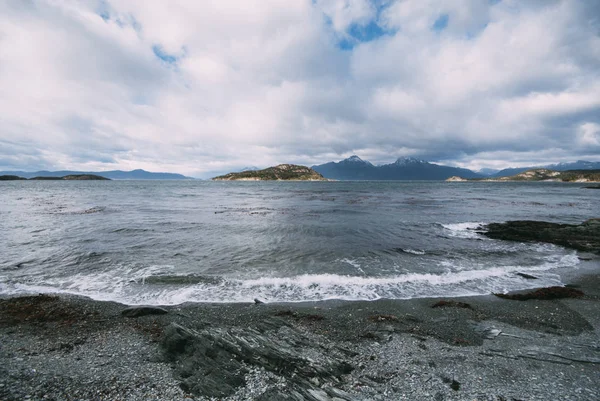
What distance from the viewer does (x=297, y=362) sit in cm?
784

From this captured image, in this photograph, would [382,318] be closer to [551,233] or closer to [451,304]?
[451,304]

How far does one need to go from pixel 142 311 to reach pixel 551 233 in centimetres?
3739

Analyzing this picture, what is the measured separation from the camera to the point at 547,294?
1345cm

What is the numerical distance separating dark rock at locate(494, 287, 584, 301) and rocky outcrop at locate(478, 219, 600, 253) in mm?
13020

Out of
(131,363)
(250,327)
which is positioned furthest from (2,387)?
(250,327)

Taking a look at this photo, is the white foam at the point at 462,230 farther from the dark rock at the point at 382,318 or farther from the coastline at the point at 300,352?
the dark rock at the point at 382,318

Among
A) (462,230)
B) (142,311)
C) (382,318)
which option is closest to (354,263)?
(382,318)

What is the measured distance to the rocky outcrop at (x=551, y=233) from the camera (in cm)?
2408

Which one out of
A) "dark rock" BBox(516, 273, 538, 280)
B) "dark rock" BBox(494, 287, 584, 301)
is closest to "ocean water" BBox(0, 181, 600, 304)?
"dark rock" BBox(516, 273, 538, 280)

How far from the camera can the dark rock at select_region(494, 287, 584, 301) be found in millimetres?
13242

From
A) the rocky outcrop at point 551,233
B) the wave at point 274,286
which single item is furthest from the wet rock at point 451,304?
the rocky outcrop at point 551,233

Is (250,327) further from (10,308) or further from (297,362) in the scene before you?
(10,308)

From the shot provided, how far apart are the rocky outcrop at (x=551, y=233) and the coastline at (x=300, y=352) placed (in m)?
16.3

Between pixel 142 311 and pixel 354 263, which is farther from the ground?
pixel 142 311
